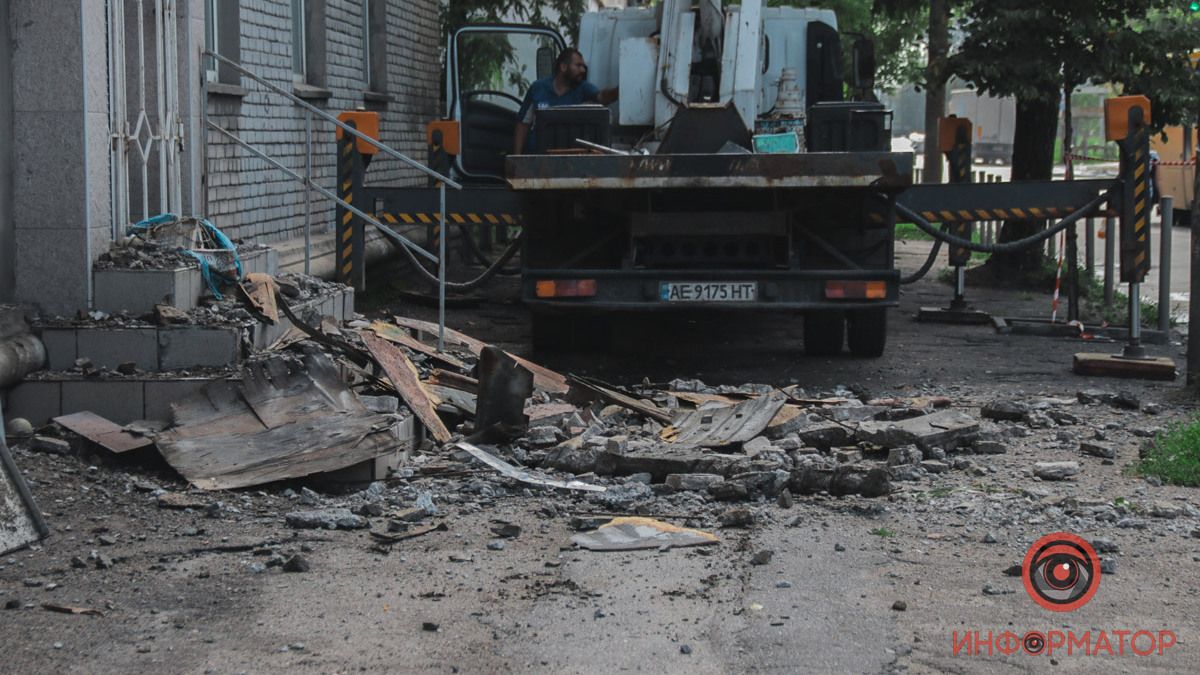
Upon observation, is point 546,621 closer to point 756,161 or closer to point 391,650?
point 391,650

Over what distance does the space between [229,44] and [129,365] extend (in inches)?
220

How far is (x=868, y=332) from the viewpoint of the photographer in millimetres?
10953

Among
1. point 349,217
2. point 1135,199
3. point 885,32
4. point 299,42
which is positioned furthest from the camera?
point 885,32

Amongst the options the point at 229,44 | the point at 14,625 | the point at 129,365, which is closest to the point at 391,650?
the point at 14,625

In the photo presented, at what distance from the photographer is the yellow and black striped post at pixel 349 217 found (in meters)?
12.4

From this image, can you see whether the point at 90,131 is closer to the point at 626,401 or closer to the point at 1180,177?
the point at 626,401

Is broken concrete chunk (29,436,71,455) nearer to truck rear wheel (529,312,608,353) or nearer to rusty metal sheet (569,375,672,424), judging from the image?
rusty metal sheet (569,375,672,424)

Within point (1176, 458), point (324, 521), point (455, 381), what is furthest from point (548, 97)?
point (324, 521)

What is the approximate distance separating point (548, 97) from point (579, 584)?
8.67m

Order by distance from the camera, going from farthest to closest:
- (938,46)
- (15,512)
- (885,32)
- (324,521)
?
(885,32)
(938,46)
(324,521)
(15,512)

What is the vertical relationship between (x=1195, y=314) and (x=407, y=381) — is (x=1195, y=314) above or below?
above

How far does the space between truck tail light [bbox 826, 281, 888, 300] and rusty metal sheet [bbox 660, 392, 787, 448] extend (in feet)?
5.61

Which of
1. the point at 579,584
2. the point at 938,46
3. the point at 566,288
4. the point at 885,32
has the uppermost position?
the point at 885,32

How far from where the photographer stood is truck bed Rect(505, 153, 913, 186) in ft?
31.0
